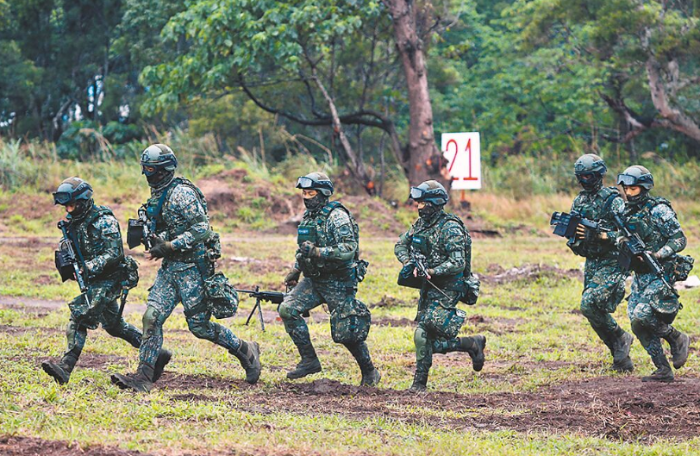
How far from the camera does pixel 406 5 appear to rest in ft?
80.2

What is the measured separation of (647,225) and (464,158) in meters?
14.4

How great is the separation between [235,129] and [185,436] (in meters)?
25.1

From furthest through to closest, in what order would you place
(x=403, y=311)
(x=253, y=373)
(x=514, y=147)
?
(x=514, y=147) < (x=403, y=311) < (x=253, y=373)

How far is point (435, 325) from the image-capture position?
342 inches

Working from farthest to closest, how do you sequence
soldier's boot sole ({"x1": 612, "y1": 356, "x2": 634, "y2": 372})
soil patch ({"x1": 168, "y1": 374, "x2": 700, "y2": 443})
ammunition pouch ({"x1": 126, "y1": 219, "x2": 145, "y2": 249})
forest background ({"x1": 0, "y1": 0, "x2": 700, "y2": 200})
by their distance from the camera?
forest background ({"x1": 0, "y1": 0, "x2": 700, "y2": 200})
soldier's boot sole ({"x1": 612, "y1": 356, "x2": 634, "y2": 372})
ammunition pouch ({"x1": 126, "y1": 219, "x2": 145, "y2": 249})
soil patch ({"x1": 168, "y1": 374, "x2": 700, "y2": 443})

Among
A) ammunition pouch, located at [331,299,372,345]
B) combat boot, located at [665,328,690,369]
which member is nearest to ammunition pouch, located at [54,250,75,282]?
ammunition pouch, located at [331,299,372,345]

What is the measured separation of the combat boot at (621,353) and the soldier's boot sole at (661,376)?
64cm

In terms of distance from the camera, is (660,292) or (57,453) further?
(660,292)

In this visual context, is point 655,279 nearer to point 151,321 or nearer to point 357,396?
point 357,396

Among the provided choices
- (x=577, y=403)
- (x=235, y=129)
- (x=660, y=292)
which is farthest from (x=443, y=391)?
(x=235, y=129)

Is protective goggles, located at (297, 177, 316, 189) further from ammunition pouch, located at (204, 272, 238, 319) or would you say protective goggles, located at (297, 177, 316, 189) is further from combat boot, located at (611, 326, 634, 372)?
combat boot, located at (611, 326, 634, 372)

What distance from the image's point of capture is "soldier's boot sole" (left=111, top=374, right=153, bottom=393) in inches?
Result: 314

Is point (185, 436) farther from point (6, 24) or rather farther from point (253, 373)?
point (6, 24)

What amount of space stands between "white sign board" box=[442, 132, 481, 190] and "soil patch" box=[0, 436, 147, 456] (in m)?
17.9
